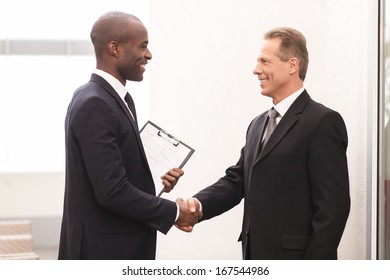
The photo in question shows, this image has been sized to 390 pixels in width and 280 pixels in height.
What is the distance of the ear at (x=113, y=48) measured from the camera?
9.29 ft

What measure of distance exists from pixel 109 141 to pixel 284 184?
2.68 feet

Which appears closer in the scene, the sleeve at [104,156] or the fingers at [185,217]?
the sleeve at [104,156]

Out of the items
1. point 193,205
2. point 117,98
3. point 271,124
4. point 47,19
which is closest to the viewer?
point 117,98

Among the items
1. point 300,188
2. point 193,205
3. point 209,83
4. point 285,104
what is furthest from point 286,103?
point 209,83

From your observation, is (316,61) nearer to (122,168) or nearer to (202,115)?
(202,115)

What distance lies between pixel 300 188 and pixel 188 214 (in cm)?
63

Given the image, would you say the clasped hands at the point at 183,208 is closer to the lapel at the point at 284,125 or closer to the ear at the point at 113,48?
the lapel at the point at 284,125

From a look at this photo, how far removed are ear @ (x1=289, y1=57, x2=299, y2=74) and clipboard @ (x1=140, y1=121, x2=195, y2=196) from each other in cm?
66

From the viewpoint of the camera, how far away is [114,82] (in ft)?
9.25

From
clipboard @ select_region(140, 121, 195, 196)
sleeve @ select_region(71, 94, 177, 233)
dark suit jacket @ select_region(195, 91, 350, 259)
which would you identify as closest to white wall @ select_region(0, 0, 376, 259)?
clipboard @ select_region(140, 121, 195, 196)

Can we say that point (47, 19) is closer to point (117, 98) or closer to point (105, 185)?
point (117, 98)

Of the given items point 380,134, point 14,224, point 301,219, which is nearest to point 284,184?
point 301,219

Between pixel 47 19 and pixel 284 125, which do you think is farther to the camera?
pixel 47 19

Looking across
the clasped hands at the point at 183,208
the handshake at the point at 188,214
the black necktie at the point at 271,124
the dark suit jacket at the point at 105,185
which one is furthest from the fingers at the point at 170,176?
the black necktie at the point at 271,124
